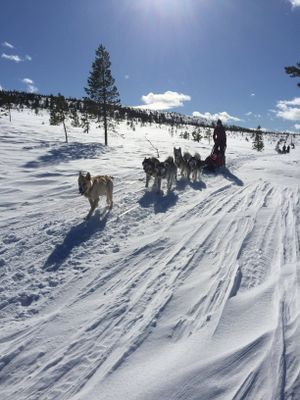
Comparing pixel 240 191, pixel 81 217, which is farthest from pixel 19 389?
pixel 240 191

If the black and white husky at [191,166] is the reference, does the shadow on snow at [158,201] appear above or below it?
below

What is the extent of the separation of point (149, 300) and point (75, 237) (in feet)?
8.73

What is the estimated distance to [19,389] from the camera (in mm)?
3252

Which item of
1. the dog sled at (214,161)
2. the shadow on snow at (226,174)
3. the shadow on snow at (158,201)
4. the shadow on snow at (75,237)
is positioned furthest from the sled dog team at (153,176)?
the dog sled at (214,161)

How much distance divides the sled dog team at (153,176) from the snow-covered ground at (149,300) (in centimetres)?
46

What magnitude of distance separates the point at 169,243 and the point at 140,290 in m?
1.72

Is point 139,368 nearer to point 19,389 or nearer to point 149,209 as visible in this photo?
point 19,389

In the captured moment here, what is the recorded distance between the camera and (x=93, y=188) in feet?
26.1

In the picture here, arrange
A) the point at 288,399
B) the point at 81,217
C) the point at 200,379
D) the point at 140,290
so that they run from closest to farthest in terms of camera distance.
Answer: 1. the point at 288,399
2. the point at 200,379
3. the point at 140,290
4. the point at 81,217

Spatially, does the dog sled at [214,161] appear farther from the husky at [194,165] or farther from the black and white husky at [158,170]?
the black and white husky at [158,170]

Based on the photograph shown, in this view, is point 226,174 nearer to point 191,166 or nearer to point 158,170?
point 191,166

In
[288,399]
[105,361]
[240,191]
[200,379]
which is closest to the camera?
[288,399]

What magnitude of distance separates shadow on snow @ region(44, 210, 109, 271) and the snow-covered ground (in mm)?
37

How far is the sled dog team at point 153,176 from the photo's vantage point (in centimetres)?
776
